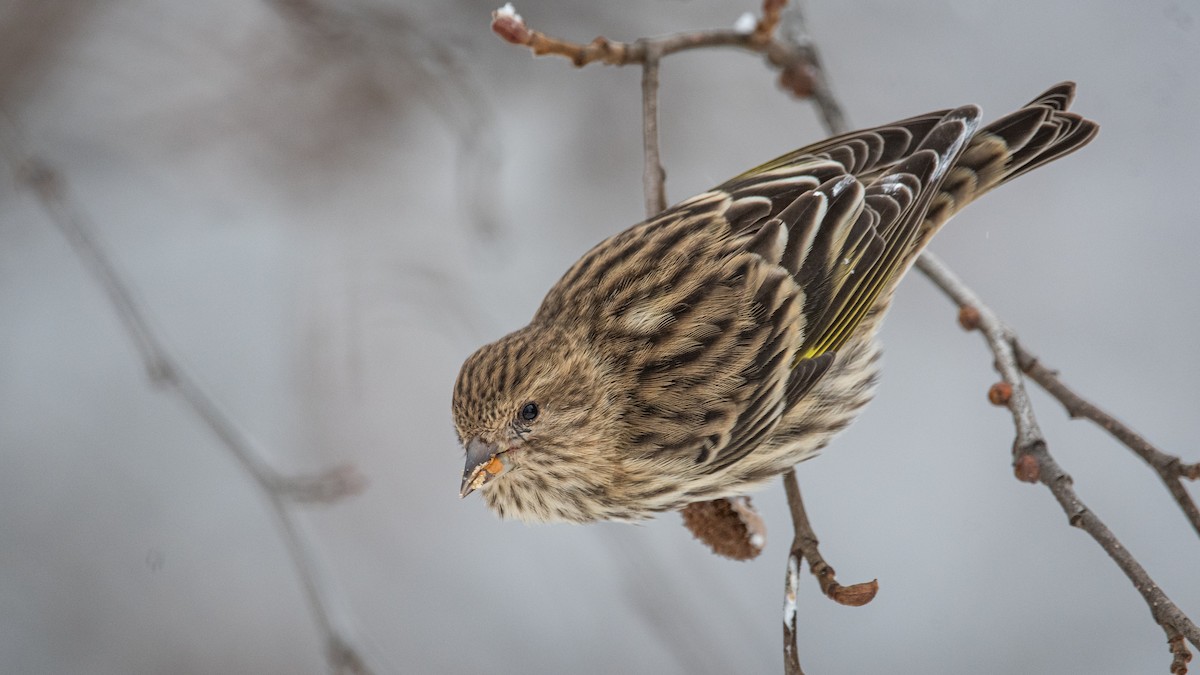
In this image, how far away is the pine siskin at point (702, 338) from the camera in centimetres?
270

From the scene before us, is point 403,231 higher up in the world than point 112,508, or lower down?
higher up

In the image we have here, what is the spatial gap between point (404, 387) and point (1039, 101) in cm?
305

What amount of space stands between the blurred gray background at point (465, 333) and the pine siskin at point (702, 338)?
1.65 meters

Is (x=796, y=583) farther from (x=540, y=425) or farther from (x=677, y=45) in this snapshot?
(x=677, y=45)

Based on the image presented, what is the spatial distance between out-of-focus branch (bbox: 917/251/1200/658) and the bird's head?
0.91m

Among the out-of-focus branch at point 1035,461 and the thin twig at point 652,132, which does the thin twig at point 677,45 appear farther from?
the out-of-focus branch at point 1035,461

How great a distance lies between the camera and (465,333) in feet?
14.3

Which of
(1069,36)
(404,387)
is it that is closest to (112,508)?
(404,387)

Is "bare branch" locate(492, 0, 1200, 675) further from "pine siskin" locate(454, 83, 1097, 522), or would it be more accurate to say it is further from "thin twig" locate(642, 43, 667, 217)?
"pine siskin" locate(454, 83, 1097, 522)

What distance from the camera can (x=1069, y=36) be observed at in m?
4.74

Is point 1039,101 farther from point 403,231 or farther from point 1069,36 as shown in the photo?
point 403,231

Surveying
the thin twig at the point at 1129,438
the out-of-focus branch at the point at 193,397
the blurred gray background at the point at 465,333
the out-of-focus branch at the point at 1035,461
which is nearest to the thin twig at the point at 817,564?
the out-of-focus branch at the point at 1035,461

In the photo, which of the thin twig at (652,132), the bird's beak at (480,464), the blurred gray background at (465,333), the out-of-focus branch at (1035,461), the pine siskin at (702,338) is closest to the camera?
the out-of-focus branch at (1035,461)

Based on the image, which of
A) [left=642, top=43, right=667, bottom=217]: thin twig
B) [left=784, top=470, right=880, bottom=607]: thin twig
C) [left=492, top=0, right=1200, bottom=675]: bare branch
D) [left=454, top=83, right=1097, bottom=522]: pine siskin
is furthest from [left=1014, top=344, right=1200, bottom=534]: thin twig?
[left=642, top=43, right=667, bottom=217]: thin twig
